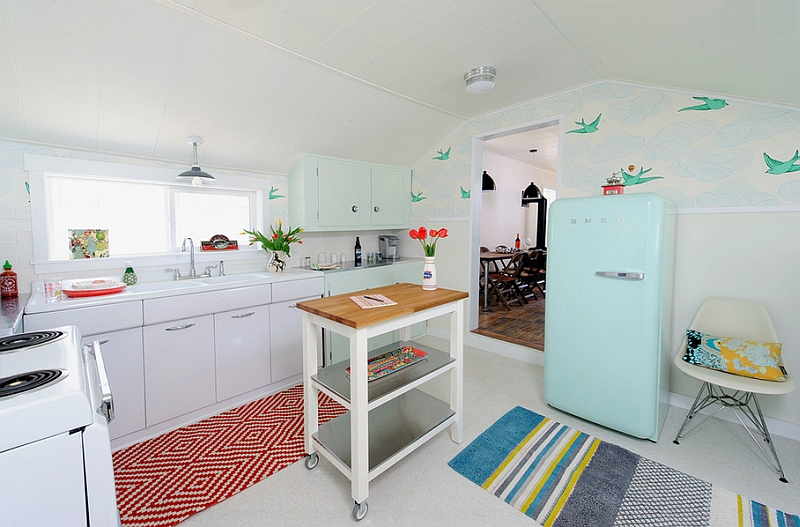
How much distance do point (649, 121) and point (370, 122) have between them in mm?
2221

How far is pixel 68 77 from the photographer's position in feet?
6.27

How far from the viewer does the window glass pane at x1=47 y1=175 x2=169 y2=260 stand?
2369 millimetres

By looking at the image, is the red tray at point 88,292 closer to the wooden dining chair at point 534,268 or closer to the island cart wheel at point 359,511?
the island cart wheel at point 359,511

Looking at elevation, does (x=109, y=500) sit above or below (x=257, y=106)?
below

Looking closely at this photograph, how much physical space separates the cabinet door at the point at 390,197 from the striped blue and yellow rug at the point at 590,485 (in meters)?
2.49

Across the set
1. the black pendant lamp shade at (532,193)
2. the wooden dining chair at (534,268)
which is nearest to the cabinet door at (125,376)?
the wooden dining chair at (534,268)

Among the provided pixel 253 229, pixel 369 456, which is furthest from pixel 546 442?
pixel 253 229

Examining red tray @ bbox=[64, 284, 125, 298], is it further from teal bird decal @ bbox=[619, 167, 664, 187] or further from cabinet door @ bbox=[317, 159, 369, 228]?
teal bird decal @ bbox=[619, 167, 664, 187]

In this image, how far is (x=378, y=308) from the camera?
176cm

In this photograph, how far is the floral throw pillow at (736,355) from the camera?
196 cm

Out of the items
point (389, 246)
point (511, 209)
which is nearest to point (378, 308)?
point (389, 246)

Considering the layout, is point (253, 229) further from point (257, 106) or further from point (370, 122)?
point (370, 122)

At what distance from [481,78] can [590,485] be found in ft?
8.71

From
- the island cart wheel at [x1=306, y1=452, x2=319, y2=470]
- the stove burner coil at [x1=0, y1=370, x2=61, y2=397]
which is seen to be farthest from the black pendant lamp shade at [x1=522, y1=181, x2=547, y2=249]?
the stove burner coil at [x1=0, y1=370, x2=61, y2=397]
